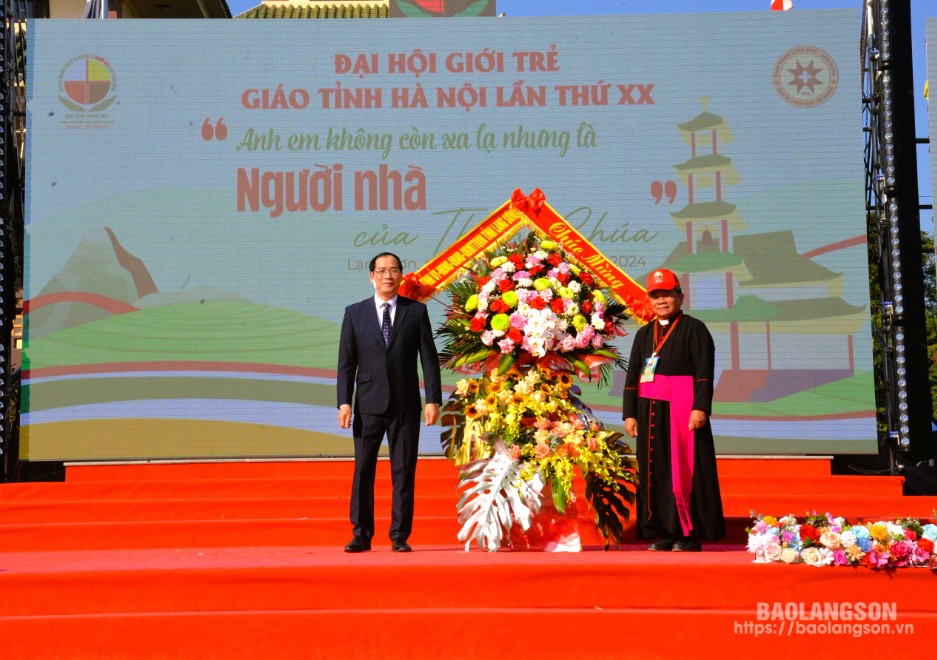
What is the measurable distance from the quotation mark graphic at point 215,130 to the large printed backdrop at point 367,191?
0.12ft

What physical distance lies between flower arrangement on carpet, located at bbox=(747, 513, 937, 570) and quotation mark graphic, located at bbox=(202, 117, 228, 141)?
5.05m

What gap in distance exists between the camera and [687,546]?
13.6 feet

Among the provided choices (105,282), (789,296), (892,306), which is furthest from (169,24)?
(892,306)

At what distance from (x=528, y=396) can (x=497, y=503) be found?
0.48 meters

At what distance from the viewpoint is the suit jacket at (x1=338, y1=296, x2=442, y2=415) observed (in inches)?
163

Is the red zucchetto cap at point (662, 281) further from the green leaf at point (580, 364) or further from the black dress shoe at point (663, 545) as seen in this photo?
the black dress shoe at point (663, 545)

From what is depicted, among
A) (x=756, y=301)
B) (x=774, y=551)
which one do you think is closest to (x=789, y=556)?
(x=774, y=551)

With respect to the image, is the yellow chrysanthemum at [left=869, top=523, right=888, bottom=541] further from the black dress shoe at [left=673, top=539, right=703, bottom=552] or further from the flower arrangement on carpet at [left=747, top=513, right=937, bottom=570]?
the black dress shoe at [left=673, top=539, right=703, bottom=552]

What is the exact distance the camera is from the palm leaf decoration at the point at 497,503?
406 centimetres

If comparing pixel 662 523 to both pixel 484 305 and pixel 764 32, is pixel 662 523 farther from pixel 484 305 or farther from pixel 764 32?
A: pixel 764 32

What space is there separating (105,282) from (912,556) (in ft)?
18.5

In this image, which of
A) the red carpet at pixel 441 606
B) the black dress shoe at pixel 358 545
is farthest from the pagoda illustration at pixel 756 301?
the black dress shoe at pixel 358 545

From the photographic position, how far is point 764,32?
285 inches

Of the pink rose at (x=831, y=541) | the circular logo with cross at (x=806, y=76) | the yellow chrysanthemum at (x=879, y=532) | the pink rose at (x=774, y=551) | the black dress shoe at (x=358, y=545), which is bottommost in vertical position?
the black dress shoe at (x=358, y=545)
